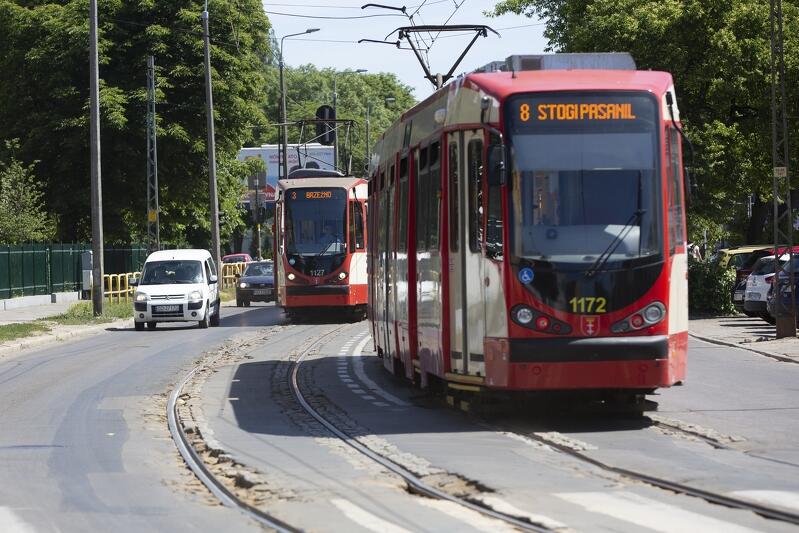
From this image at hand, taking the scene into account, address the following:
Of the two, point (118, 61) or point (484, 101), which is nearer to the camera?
point (484, 101)

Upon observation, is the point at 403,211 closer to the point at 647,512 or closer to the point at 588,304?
the point at 588,304

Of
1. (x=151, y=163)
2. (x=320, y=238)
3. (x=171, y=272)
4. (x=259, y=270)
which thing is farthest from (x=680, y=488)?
(x=151, y=163)

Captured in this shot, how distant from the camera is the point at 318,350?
26750mm

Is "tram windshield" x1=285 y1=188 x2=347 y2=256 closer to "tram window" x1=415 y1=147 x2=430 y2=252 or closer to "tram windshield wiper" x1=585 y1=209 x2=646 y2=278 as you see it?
"tram window" x1=415 y1=147 x2=430 y2=252

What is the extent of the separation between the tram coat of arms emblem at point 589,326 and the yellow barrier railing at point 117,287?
39416mm

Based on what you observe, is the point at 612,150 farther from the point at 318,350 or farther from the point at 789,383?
the point at 318,350

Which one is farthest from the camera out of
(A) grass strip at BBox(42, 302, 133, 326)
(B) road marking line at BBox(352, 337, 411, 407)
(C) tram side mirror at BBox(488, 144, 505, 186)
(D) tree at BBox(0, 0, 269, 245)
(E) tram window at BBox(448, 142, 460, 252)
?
(D) tree at BBox(0, 0, 269, 245)

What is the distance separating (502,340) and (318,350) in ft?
44.5

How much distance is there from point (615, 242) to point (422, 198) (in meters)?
3.13

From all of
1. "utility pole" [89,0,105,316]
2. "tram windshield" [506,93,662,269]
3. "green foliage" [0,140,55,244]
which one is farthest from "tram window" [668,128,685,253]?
"green foliage" [0,140,55,244]

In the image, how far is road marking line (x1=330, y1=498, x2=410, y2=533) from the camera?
8477mm

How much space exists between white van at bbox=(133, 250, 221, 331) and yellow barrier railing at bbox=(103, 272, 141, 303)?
1365cm

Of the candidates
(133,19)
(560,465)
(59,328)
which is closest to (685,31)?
(59,328)

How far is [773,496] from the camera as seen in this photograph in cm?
926
